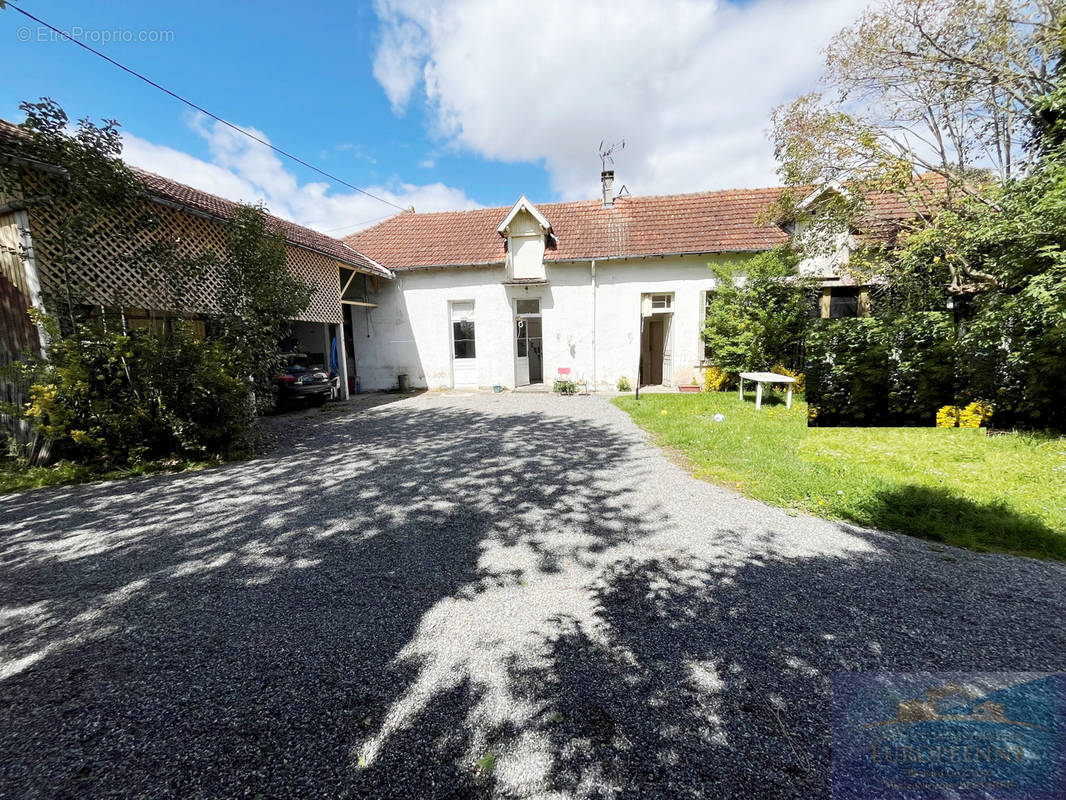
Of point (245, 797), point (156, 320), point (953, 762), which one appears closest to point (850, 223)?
point (953, 762)

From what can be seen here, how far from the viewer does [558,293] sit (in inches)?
506

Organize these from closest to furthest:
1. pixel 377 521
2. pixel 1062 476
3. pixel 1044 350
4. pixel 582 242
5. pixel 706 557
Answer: pixel 706 557 < pixel 377 521 < pixel 1062 476 < pixel 1044 350 < pixel 582 242

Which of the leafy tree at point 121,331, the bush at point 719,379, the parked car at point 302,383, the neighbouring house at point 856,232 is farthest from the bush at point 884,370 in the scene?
the parked car at point 302,383

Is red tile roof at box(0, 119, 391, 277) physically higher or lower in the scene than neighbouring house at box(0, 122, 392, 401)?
higher

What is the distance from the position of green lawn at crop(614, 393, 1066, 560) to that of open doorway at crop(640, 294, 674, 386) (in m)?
5.64

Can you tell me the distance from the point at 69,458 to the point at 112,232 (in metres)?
3.22

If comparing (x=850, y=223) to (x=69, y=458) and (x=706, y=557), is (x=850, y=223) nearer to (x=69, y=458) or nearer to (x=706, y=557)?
(x=706, y=557)

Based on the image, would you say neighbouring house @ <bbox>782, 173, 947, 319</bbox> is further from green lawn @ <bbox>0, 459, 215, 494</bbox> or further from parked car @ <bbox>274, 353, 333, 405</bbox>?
green lawn @ <bbox>0, 459, 215, 494</bbox>

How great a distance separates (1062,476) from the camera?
4301 millimetres

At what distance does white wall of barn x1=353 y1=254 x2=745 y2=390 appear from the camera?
1227cm

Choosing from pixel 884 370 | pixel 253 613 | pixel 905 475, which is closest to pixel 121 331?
pixel 253 613

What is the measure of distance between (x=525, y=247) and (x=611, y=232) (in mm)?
2728

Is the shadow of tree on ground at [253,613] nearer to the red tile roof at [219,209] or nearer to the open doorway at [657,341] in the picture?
the red tile roof at [219,209]

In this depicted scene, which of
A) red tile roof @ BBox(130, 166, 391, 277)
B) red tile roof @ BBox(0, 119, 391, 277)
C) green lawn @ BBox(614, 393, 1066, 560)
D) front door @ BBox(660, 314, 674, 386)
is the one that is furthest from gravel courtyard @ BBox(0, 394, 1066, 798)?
front door @ BBox(660, 314, 674, 386)
